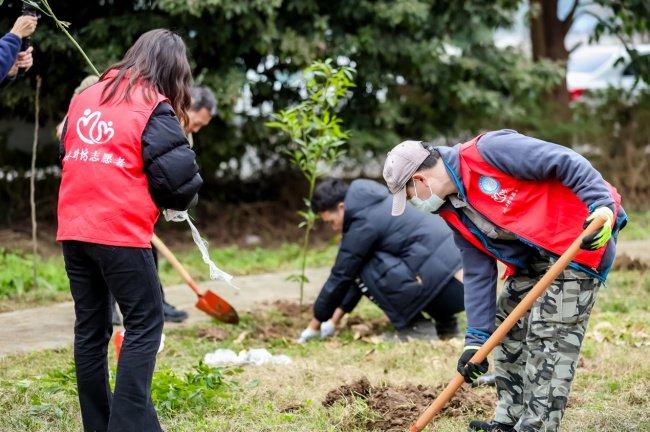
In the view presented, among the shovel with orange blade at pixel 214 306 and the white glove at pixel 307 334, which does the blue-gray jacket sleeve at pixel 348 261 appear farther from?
the shovel with orange blade at pixel 214 306

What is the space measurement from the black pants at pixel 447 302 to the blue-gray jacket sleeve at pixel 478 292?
2204 mm

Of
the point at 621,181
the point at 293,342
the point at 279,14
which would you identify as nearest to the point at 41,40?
the point at 279,14

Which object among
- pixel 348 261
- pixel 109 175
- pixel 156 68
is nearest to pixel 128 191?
pixel 109 175

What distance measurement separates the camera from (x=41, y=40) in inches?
381

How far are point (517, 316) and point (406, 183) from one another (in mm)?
770

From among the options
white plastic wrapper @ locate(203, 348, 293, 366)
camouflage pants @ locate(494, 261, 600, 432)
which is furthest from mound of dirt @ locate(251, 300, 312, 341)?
camouflage pants @ locate(494, 261, 600, 432)

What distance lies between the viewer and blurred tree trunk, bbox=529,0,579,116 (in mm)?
14886

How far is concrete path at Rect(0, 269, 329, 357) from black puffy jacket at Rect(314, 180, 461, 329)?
1.48 metres

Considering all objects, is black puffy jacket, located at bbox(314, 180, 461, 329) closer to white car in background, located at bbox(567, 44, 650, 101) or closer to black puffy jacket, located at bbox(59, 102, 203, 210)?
black puffy jacket, located at bbox(59, 102, 203, 210)

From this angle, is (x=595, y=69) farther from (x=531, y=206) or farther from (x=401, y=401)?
(x=531, y=206)

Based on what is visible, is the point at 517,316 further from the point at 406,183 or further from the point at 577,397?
the point at 577,397

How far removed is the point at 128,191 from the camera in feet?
12.6

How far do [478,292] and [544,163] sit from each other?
723mm

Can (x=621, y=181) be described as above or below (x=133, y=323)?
below
